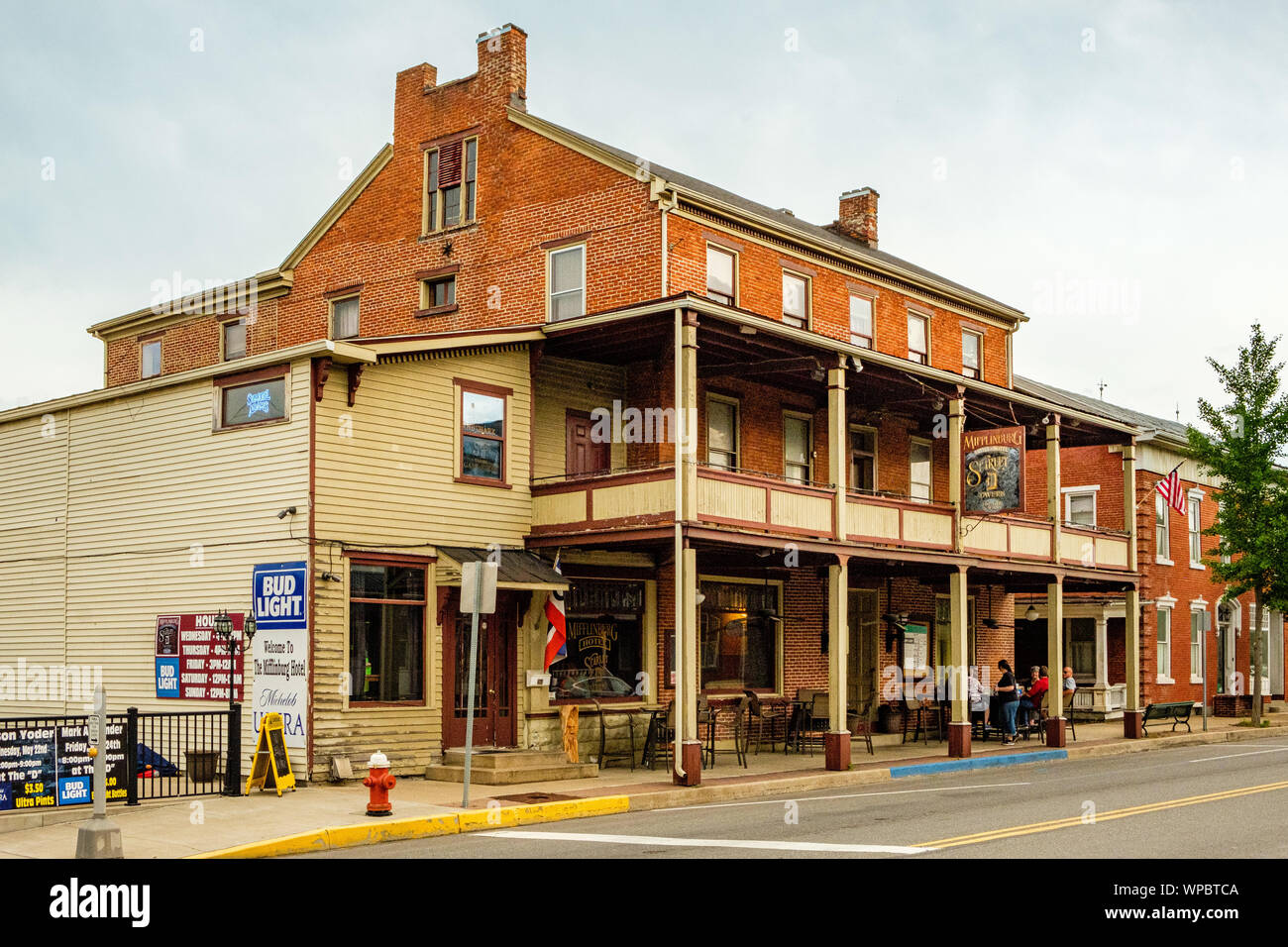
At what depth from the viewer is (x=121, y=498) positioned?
2145 centimetres

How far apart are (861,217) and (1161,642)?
16.1 metres

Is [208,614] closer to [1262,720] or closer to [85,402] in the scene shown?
[85,402]

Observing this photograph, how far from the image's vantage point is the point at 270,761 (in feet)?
56.0

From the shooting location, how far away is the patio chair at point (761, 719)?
2565 cm

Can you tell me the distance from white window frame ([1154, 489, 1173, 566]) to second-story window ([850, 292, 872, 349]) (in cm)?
1525

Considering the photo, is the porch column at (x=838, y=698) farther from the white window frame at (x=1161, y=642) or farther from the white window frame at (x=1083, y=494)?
the white window frame at (x=1161, y=642)

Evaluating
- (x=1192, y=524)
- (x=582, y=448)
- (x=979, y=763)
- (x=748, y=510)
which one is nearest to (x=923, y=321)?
(x=979, y=763)

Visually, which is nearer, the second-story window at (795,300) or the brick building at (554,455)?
the brick building at (554,455)

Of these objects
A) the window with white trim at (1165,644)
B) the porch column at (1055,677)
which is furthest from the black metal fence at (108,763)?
the window with white trim at (1165,644)

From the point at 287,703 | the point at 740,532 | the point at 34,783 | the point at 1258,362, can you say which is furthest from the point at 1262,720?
the point at 34,783

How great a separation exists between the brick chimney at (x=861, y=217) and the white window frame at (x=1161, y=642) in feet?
47.6

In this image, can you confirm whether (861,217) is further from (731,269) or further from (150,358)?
(150,358)

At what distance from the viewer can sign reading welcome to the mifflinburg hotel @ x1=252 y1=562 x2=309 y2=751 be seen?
18203 mm

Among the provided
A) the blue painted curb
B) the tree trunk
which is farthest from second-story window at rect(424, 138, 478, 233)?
the tree trunk
